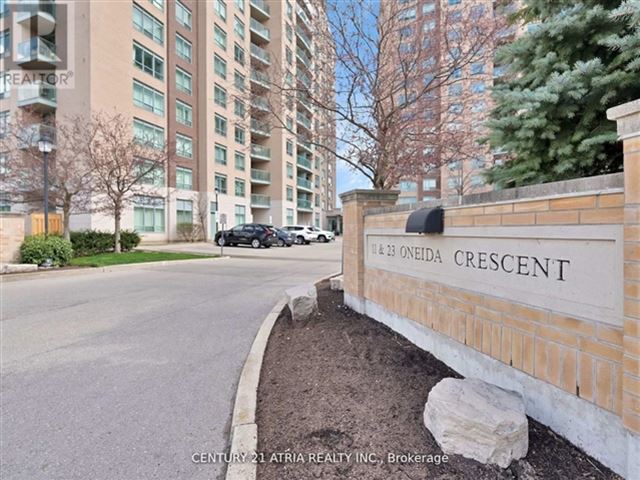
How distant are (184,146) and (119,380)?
30.4 metres

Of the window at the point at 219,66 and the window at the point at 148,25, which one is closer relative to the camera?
the window at the point at 148,25

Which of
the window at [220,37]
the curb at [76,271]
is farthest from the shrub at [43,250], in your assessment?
the window at [220,37]

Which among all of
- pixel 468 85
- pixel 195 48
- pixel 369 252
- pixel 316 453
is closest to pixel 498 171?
pixel 369 252

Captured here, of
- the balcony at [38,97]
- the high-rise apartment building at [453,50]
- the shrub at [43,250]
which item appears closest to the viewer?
the high-rise apartment building at [453,50]

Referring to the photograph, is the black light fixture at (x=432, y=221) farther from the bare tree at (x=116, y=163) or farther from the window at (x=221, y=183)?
the window at (x=221, y=183)

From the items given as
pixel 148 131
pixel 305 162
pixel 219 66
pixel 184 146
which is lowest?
pixel 184 146

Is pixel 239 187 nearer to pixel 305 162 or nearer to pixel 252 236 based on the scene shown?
pixel 252 236

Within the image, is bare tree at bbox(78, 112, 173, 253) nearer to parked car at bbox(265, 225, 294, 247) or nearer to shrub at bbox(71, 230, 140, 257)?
shrub at bbox(71, 230, 140, 257)

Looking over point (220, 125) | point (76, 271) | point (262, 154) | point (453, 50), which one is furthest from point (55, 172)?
point (262, 154)

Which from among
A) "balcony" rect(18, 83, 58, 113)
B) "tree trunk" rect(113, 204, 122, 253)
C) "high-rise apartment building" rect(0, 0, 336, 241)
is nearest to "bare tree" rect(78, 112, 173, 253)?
"tree trunk" rect(113, 204, 122, 253)

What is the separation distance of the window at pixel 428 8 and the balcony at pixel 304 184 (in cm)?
4140

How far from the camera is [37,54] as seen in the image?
24766 millimetres

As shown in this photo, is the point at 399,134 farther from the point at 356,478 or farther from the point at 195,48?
the point at 195,48

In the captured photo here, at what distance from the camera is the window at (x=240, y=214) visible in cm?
3734
